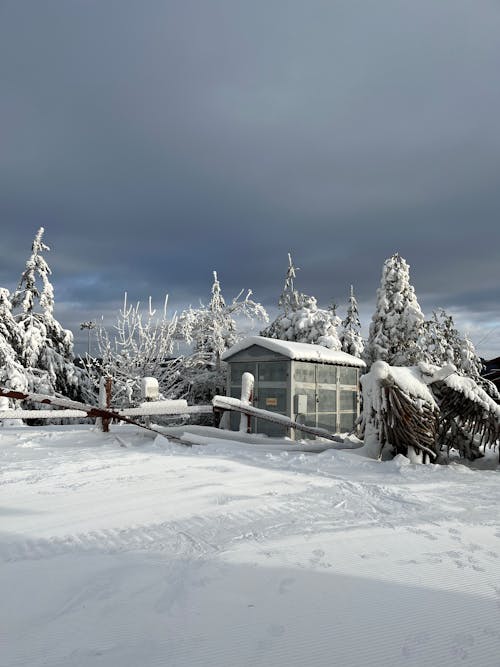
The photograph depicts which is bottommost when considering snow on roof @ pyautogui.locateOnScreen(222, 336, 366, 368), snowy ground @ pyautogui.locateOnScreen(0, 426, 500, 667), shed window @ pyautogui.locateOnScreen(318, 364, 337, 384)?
snowy ground @ pyautogui.locateOnScreen(0, 426, 500, 667)

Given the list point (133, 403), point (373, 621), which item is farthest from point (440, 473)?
point (133, 403)

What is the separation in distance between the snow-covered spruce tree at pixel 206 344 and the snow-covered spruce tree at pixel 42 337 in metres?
4.33

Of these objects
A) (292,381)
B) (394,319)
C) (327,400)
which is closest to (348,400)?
(327,400)

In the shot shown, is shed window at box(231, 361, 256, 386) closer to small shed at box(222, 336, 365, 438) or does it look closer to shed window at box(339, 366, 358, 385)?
small shed at box(222, 336, 365, 438)

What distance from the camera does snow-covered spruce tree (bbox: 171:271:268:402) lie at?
66.1ft

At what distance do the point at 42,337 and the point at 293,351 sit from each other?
35.3 ft

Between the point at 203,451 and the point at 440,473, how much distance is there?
11.7ft

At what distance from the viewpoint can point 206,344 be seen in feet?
70.7

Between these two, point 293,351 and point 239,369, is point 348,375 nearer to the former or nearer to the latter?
point 293,351

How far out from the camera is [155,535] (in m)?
4.03

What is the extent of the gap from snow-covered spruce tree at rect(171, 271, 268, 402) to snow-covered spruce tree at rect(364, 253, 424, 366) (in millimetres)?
6177

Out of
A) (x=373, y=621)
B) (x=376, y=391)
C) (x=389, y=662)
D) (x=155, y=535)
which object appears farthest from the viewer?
(x=376, y=391)

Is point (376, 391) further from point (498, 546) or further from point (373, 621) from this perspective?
point (373, 621)

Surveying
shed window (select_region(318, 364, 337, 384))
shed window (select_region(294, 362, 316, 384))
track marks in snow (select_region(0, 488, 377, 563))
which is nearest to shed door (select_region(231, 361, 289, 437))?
shed window (select_region(294, 362, 316, 384))
